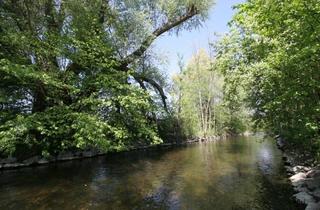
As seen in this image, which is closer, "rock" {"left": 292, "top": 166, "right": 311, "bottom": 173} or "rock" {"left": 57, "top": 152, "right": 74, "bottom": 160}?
"rock" {"left": 292, "top": 166, "right": 311, "bottom": 173}

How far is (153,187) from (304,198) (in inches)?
252

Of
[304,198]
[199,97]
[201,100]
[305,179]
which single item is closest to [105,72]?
[305,179]

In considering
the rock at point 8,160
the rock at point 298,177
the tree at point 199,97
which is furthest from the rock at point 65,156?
the tree at point 199,97

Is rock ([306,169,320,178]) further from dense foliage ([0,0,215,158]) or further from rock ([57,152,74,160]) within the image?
rock ([57,152,74,160])

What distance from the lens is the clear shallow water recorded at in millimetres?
11438

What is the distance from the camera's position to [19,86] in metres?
20.0

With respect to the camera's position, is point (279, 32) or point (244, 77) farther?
point (244, 77)

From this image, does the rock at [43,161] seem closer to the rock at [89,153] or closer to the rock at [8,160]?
the rock at [8,160]

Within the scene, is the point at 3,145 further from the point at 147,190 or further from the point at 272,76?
the point at 272,76

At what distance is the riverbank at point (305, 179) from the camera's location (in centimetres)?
1028

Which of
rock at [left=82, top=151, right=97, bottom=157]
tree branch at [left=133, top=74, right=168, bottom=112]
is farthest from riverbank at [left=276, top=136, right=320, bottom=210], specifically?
rock at [left=82, top=151, right=97, bottom=157]

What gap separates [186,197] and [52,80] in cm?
971

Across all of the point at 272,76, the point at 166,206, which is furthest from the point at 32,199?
the point at 272,76

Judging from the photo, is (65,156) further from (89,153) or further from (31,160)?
(31,160)
